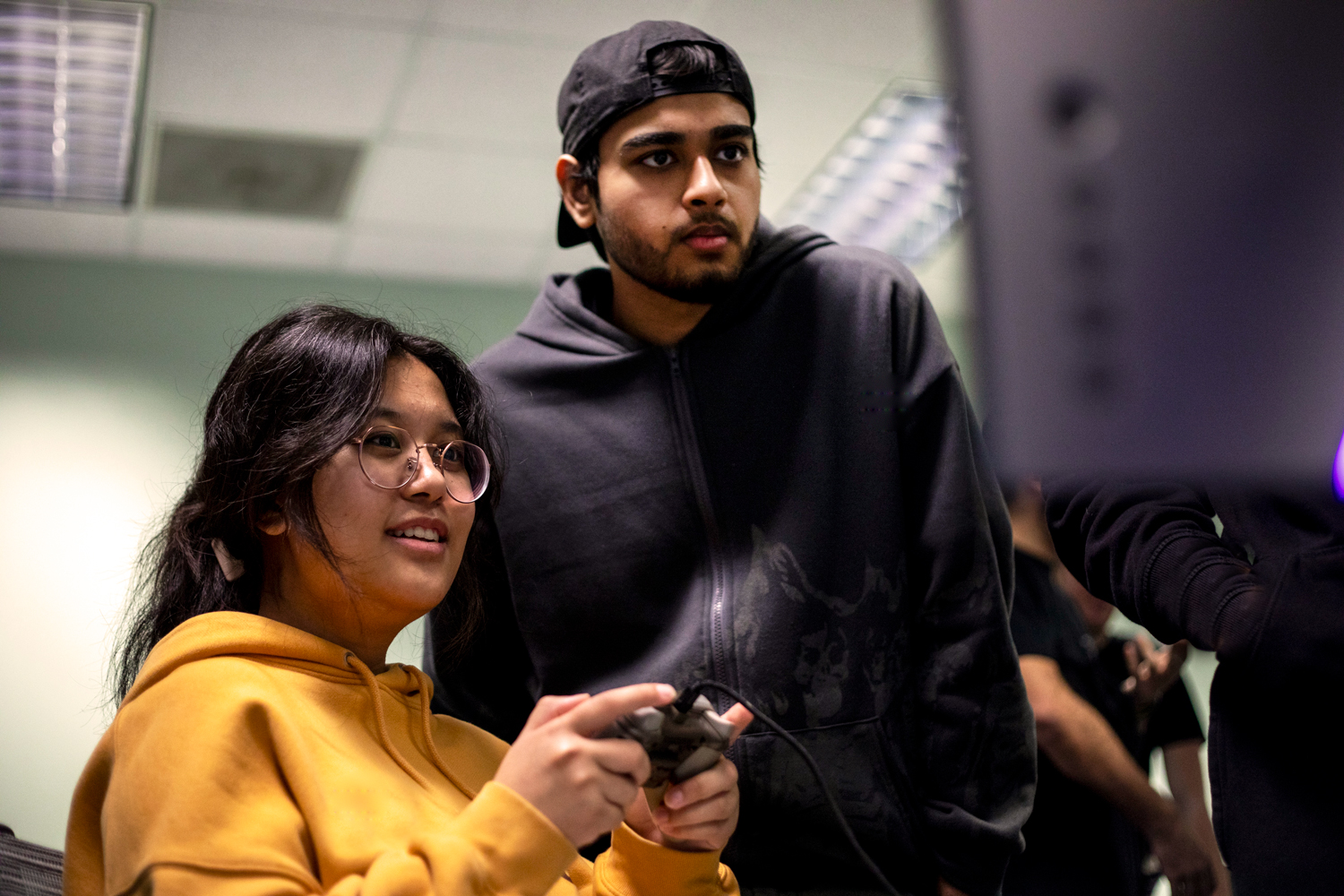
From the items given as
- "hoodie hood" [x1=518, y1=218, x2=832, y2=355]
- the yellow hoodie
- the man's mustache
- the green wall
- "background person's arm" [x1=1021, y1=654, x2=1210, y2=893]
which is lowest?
the green wall

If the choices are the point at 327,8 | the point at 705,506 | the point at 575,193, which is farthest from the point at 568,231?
the point at 327,8

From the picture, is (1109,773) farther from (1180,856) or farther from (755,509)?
(755,509)

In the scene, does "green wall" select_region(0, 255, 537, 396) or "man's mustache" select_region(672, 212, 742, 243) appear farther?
"green wall" select_region(0, 255, 537, 396)

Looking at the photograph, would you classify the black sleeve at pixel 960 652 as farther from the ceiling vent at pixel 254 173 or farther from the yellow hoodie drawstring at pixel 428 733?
the ceiling vent at pixel 254 173

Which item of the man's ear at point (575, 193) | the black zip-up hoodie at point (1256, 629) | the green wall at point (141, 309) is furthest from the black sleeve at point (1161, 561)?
the green wall at point (141, 309)

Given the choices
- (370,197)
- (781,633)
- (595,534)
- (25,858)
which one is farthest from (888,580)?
(370,197)

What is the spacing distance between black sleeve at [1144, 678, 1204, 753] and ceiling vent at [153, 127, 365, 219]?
8.78 ft

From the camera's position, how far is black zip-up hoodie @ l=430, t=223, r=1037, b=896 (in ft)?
4.14

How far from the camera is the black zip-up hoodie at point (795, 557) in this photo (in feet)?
4.14

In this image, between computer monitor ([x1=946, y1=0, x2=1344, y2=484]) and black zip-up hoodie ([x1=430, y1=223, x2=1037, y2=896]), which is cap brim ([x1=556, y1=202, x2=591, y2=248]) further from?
computer monitor ([x1=946, y1=0, x2=1344, y2=484])

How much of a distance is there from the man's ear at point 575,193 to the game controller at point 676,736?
30.8 inches

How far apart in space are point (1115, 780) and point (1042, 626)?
0.29 m

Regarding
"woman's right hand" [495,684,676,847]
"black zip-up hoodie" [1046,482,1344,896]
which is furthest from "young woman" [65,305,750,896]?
"black zip-up hoodie" [1046,482,1344,896]

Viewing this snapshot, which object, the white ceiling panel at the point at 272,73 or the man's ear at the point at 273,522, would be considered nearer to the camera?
the man's ear at the point at 273,522
